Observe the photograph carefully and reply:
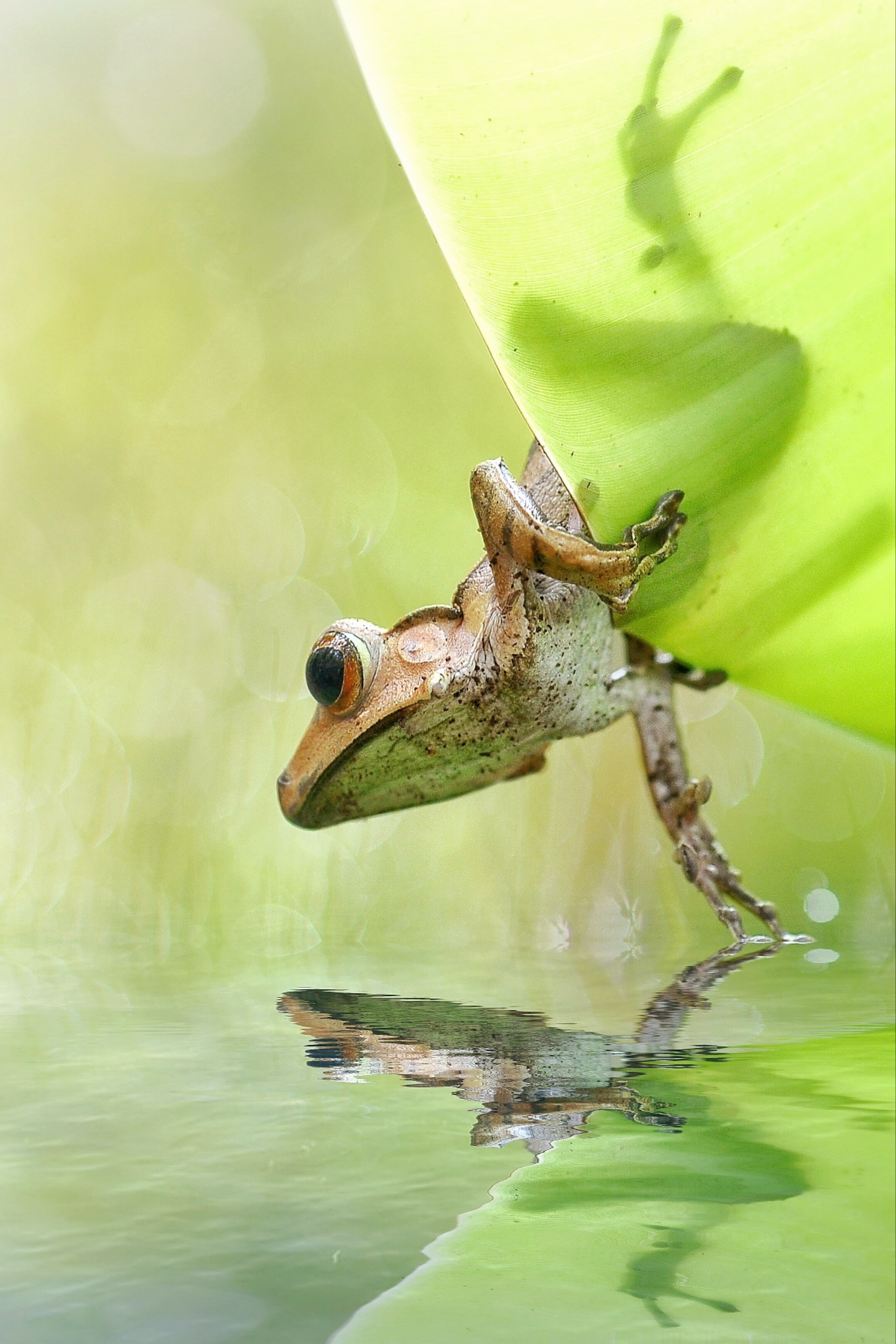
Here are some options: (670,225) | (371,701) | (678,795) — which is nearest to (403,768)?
(371,701)

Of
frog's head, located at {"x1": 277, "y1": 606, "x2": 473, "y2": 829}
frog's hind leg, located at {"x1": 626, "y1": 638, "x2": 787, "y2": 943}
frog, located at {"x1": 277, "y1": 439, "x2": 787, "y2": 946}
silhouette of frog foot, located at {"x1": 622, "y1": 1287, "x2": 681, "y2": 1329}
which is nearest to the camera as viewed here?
silhouette of frog foot, located at {"x1": 622, "y1": 1287, "x2": 681, "y2": 1329}

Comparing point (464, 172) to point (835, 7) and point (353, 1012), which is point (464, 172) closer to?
point (835, 7)

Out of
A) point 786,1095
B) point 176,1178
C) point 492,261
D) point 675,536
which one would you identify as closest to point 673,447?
point 675,536

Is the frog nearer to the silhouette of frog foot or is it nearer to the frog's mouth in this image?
the frog's mouth

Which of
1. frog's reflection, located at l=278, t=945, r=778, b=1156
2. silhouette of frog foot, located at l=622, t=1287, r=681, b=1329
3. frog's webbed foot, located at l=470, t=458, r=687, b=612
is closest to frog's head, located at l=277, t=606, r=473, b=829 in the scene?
frog's webbed foot, located at l=470, t=458, r=687, b=612

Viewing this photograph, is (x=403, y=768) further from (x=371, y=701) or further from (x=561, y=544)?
(x=561, y=544)

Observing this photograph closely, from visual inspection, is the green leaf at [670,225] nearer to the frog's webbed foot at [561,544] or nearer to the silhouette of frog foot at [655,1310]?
the frog's webbed foot at [561,544]

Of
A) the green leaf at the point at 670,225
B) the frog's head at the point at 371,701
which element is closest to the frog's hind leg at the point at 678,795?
the frog's head at the point at 371,701
